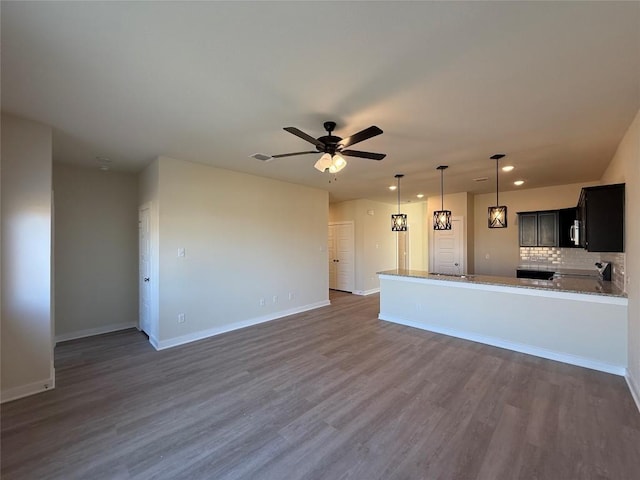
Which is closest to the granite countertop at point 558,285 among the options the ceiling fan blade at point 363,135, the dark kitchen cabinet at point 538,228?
the dark kitchen cabinet at point 538,228

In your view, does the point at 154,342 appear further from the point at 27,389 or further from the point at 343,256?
the point at 343,256

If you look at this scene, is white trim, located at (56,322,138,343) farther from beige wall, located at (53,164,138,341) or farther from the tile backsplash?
the tile backsplash

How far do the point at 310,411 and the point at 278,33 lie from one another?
289 cm

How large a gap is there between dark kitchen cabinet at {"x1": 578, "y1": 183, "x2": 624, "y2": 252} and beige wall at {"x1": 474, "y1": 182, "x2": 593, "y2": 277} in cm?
325

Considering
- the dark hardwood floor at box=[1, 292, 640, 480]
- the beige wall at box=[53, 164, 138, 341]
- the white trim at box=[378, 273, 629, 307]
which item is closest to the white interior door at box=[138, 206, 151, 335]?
the beige wall at box=[53, 164, 138, 341]

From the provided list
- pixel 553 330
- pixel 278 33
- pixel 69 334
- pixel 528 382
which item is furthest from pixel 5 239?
pixel 553 330

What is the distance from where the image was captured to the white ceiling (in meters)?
1.49

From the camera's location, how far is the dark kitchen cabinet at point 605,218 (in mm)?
3074

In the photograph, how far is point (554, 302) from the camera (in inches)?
139

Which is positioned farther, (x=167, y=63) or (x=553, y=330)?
(x=553, y=330)

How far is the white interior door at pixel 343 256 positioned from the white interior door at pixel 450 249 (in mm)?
2201

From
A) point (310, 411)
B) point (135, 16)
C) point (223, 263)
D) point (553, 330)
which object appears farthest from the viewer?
point (223, 263)

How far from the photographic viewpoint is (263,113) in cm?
258

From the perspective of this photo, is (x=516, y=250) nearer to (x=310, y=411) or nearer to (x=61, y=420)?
(x=310, y=411)
